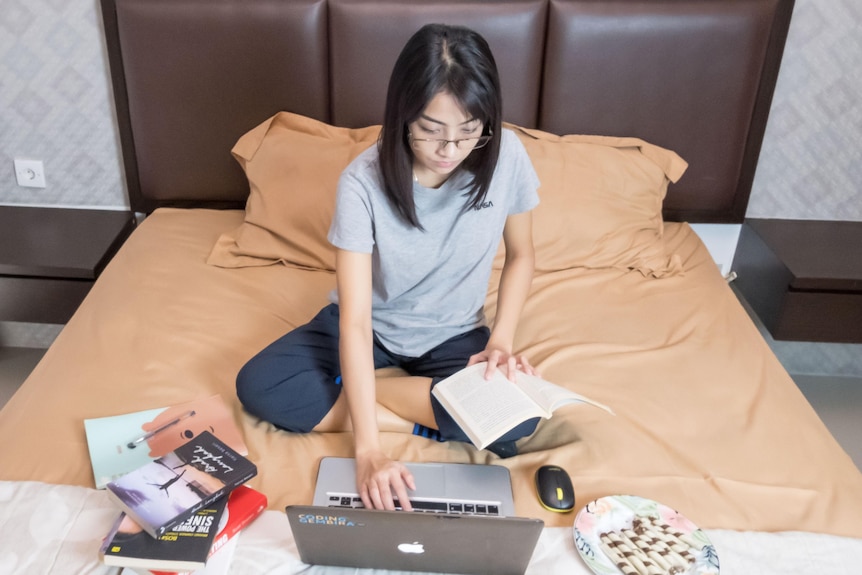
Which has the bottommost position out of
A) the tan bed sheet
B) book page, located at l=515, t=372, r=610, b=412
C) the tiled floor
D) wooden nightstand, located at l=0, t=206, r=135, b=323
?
the tiled floor

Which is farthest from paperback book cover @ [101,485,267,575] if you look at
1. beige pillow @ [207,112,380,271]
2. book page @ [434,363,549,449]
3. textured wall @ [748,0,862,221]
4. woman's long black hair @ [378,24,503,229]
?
textured wall @ [748,0,862,221]

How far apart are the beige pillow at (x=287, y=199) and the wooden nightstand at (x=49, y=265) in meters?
0.35

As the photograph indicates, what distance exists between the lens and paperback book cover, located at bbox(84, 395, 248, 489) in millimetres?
1164

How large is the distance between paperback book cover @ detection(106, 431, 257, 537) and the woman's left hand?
1.41 feet

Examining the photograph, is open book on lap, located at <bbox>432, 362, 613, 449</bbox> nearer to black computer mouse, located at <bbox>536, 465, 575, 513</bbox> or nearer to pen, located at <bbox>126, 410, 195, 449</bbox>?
black computer mouse, located at <bbox>536, 465, 575, 513</bbox>

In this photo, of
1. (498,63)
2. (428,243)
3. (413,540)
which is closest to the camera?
(413,540)

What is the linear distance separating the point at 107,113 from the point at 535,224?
49.7 inches

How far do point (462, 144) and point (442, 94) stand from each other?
0.09 meters

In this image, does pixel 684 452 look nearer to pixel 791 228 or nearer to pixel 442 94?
pixel 442 94

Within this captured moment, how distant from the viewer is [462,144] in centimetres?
113

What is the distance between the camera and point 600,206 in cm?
181

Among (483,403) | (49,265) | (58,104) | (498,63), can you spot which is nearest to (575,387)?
(483,403)

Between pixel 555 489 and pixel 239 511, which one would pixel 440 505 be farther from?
pixel 239 511

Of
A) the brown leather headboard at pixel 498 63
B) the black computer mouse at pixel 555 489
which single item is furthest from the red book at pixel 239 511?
the brown leather headboard at pixel 498 63
